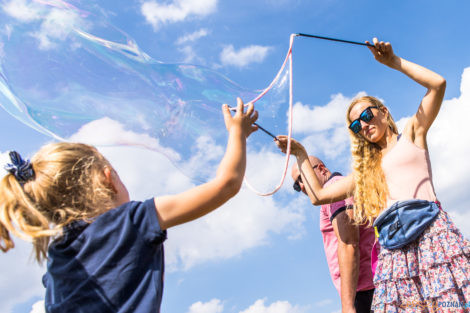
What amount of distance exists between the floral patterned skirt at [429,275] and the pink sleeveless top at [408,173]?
0.26 metres

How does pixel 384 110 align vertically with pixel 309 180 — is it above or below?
above

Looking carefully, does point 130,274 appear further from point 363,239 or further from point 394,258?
point 363,239

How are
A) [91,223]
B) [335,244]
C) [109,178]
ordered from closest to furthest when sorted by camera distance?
[91,223] → [109,178] → [335,244]

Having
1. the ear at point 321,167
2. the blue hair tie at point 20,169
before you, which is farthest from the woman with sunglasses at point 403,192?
the blue hair tie at point 20,169

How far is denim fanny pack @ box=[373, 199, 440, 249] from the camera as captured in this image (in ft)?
10.6

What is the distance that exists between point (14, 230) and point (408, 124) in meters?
3.16

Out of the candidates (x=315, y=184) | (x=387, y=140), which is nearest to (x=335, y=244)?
(x=315, y=184)

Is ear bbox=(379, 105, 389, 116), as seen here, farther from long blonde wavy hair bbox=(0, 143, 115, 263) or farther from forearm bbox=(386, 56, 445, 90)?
long blonde wavy hair bbox=(0, 143, 115, 263)

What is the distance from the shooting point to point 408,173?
3.49 meters

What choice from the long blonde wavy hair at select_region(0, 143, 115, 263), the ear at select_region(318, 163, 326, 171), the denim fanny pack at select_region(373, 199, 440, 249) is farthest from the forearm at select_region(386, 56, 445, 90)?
the long blonde wavy hair at select_region(0, 143, 115, 263)

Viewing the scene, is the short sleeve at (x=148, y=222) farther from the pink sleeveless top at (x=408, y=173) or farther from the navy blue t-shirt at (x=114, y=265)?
the pink sleeveless top at (x=408, y=173)

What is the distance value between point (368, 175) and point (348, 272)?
1.09 m

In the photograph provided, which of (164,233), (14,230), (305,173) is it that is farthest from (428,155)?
(14,230)

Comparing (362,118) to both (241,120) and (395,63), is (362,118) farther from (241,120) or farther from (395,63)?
(241,120)
